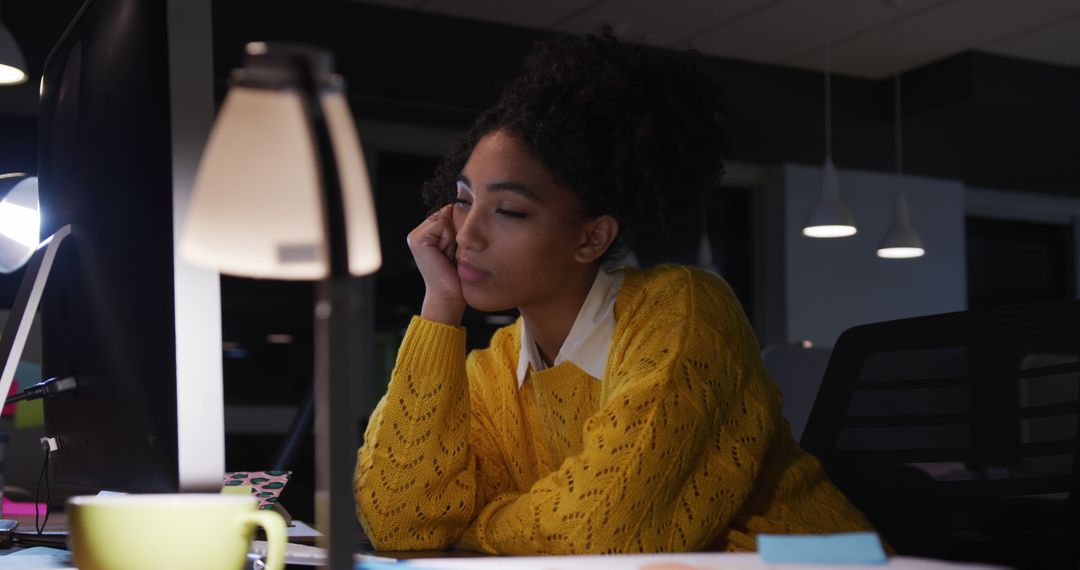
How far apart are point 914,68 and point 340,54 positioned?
3.02 metres

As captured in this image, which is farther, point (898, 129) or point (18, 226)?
point (898, 129)

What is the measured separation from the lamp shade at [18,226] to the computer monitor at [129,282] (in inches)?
5.6

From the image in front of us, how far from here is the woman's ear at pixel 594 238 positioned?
1260 millimetres

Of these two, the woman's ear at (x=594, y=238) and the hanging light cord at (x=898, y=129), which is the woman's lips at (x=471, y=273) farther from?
the hanging light cord at (x=898, y=129)

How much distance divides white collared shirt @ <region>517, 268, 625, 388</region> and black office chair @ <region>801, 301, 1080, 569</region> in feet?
1.07

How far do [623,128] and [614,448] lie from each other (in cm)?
45

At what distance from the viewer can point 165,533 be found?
1.87ft

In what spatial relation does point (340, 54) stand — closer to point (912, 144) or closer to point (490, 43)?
point (490, 43)

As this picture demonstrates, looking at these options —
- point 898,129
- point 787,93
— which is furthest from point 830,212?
point 898,129

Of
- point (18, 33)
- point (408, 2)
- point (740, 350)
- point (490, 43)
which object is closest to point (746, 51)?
point (490, 43)

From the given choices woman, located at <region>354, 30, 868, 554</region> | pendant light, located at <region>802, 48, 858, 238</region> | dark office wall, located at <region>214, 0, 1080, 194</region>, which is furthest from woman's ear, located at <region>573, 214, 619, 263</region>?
pendant light, located at <region>802, 48, 858, 238</region>

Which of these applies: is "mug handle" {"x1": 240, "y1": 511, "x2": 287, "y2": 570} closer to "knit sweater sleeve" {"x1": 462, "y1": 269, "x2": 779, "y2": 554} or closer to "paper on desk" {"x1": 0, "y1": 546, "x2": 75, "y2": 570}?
"paper on desk" {"x1": 0, "y1": 546, "x2": 75, "y2": 570}

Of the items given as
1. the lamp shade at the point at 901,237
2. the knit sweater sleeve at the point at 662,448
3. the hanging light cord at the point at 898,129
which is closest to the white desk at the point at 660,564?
the knit sweater sleeve at the point at 662,448

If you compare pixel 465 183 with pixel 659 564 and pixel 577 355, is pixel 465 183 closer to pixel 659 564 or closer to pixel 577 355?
pixel 577 355
